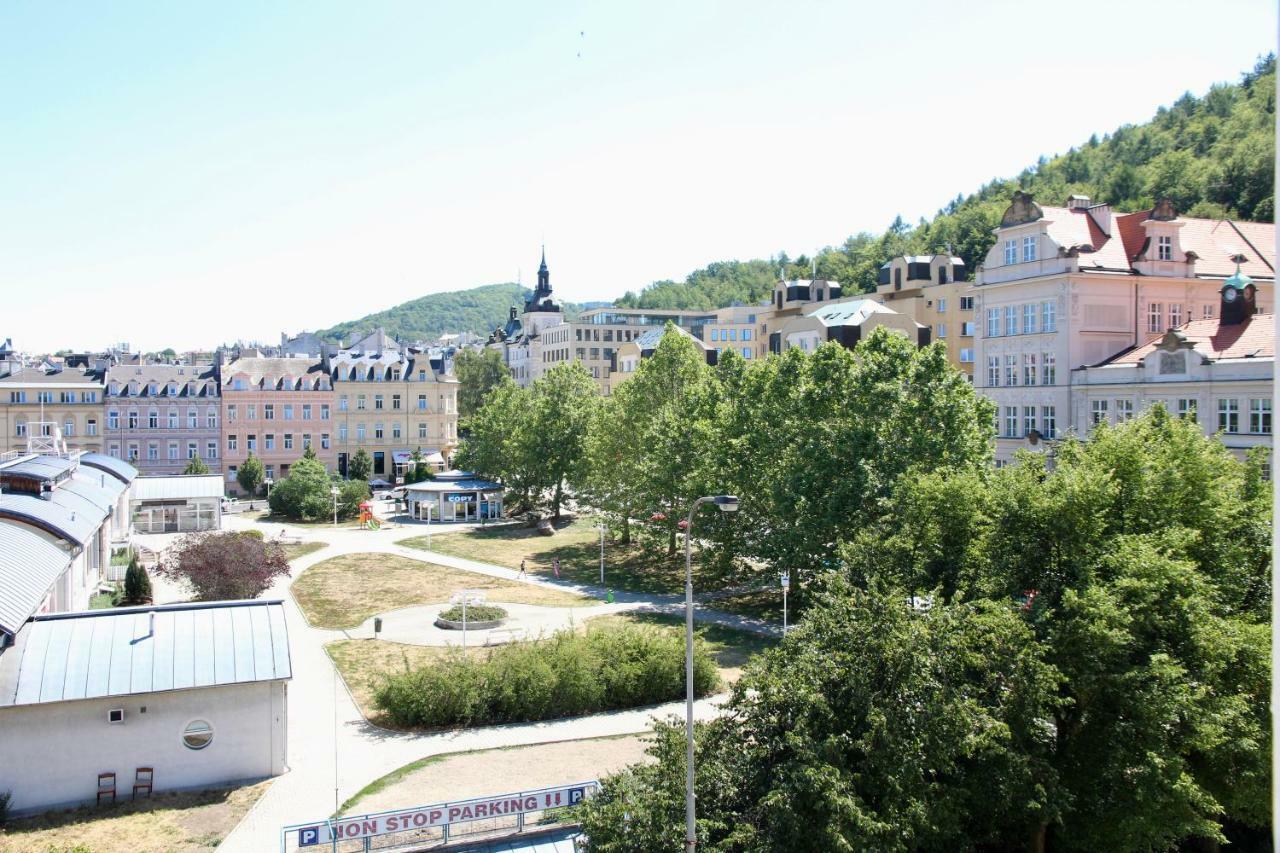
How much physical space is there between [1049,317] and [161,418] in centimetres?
6921

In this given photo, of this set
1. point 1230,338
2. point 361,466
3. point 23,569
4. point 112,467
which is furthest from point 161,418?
point 1230,338

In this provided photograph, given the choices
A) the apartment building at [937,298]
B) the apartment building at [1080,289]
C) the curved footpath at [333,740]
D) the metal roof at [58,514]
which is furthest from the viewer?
the apartment building at [937,298]

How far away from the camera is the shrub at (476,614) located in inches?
1582

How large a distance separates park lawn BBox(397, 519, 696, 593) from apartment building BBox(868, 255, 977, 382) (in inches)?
1326

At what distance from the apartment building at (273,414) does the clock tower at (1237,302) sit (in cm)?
6853

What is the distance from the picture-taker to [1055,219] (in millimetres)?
48188

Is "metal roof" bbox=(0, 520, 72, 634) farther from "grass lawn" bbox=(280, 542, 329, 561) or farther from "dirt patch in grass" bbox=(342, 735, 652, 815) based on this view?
"grass lawn" bbox=(280, 542, 329, 561)

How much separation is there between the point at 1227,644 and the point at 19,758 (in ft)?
84.4

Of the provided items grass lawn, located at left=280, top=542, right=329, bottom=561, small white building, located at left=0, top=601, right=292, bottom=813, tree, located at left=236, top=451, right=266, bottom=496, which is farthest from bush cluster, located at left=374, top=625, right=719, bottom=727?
tree, located at left=236, top=451, right=266, bottom=496

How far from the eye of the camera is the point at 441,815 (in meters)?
20.6

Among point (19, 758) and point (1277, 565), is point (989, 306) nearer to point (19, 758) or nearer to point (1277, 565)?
point (19, 758)

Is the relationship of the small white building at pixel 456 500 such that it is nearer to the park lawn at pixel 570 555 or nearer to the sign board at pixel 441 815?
the park lawn at pixel 570 555

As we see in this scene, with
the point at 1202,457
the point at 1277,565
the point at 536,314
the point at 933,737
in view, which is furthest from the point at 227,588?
the point at 536,314

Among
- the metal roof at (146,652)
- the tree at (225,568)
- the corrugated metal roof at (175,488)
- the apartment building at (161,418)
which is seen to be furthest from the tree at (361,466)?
the metal roof at (146,652)
